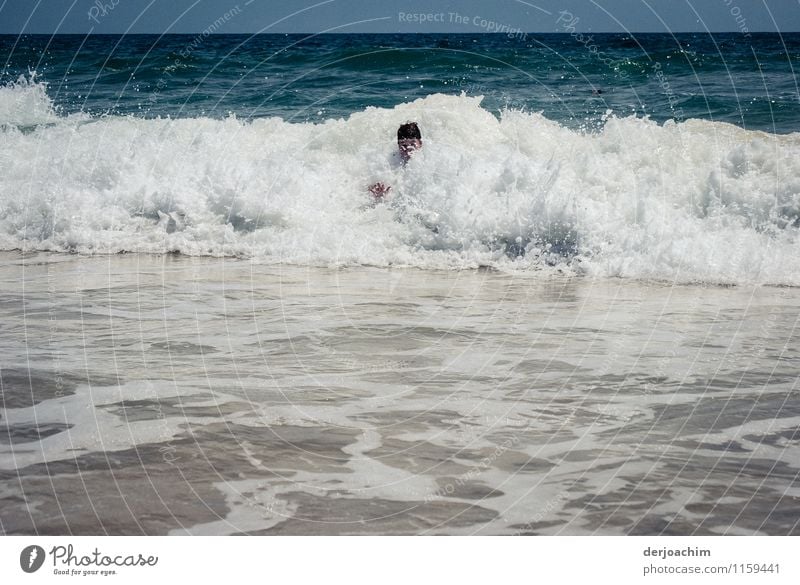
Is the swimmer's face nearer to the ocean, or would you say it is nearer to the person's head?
the person's head

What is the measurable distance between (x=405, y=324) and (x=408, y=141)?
642 centimetres

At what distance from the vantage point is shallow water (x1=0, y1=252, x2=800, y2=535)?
13.5 ft

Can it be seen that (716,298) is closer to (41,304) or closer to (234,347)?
(234,347)

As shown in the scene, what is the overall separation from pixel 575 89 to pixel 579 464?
59.5ft

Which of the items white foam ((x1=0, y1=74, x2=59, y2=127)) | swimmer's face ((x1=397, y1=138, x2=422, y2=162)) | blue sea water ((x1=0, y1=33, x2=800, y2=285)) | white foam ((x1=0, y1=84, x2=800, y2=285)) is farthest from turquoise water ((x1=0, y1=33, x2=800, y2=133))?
swimmer's face ((x1=397, y1=138, x2=422, y2=162))

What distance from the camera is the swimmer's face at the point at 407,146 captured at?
1319 cm

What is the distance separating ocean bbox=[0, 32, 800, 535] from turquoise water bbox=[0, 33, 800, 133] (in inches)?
19.4

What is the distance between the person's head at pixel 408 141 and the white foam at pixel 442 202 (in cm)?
29

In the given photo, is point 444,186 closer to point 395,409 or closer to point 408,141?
point 408,141

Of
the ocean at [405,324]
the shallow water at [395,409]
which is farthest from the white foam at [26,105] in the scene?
the shallow water at [395,409]

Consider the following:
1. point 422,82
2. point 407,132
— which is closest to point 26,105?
point 422,82

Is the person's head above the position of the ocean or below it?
above

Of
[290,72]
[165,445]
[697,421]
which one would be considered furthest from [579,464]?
[290,72]

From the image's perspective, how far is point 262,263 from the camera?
10.4 m
